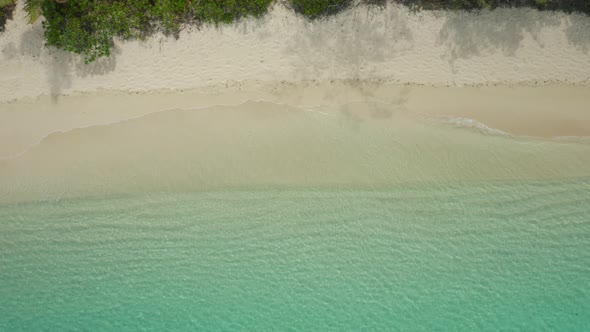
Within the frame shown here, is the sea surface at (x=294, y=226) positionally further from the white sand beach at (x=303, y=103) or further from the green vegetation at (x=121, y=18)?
the green vegetation at (x=121, y=18)

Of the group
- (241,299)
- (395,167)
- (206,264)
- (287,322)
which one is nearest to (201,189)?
(206,264)

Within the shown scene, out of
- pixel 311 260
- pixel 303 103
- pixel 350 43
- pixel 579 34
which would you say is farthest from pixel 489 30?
pixel 311 260

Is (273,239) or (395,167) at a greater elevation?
(395,167)

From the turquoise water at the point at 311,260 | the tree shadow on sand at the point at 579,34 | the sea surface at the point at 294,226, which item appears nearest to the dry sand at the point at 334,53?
the tree shadow on sand at the point at 579,34

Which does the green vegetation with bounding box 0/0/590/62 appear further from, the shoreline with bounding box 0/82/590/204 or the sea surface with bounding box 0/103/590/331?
the sea surface with bounding box 0/103/590/331

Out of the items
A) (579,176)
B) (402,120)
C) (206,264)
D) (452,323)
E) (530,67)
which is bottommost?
(452,323)

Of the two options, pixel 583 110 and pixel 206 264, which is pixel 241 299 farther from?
pixel 583 110

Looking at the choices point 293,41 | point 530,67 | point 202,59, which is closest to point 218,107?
point 202,59
